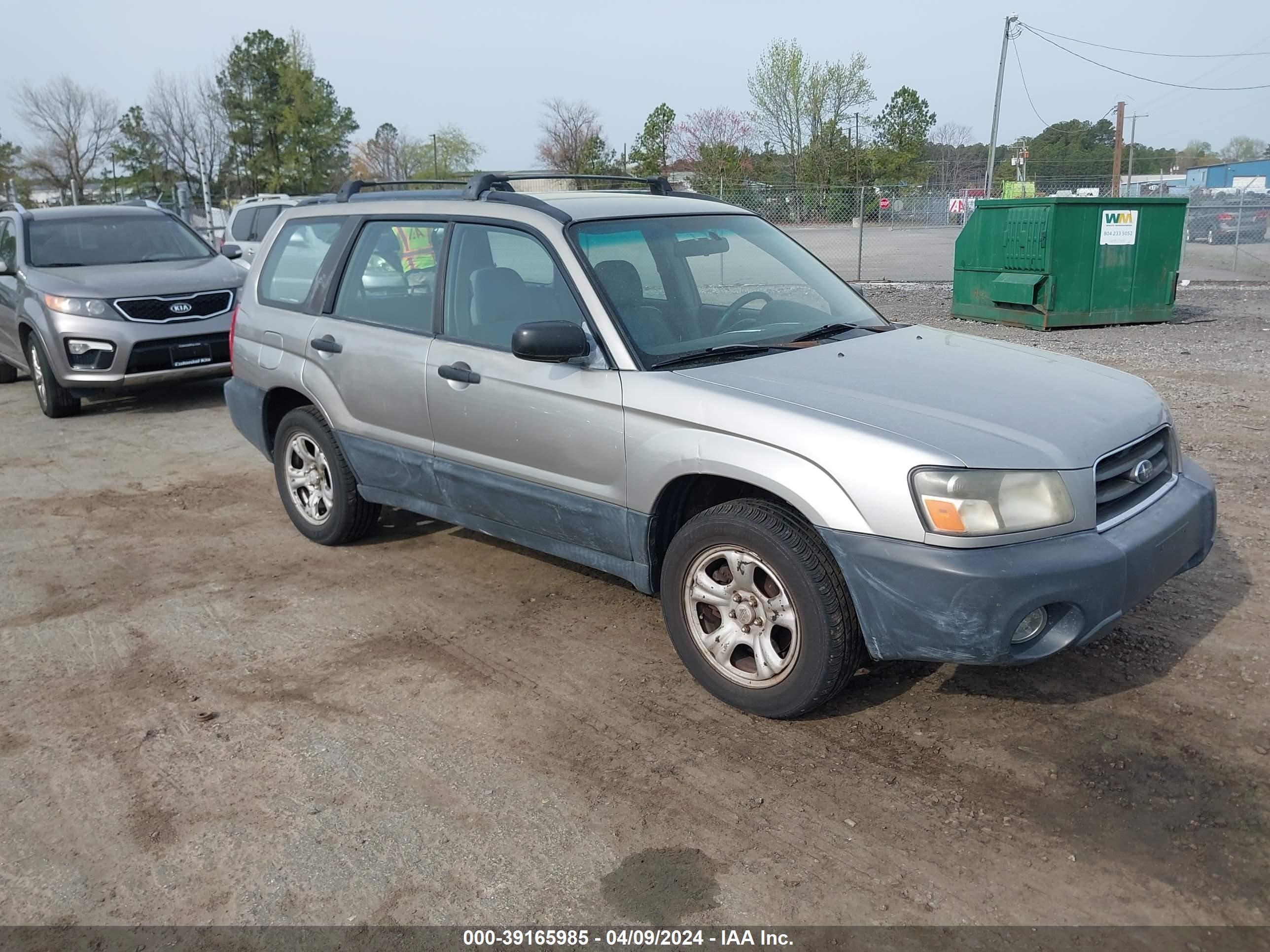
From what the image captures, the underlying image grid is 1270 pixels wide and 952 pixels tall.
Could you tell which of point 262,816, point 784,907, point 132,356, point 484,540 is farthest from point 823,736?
point 132,356

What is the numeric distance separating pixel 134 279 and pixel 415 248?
5.86 m

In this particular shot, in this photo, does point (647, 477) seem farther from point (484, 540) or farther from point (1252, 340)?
point (1252, 340)

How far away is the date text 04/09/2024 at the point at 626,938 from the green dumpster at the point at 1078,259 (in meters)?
11.7

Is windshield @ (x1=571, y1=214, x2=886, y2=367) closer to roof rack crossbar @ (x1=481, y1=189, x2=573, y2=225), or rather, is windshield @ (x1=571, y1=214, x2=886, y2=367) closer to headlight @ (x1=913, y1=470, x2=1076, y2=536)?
roof rack crossbar @ (x1=481, y1=189, x2=573, y2=225)

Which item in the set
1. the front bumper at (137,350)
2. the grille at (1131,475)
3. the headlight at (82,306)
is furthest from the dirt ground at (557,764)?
the headlight at (82,306)

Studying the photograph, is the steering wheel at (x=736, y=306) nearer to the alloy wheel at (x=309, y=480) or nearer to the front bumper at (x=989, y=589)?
the front bumper at (x=989, y=589)

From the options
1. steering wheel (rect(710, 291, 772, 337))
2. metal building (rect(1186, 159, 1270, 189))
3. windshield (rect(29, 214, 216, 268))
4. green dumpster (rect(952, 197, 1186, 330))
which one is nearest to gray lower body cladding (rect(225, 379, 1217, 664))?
steering wheel (rect(710, 291, 772, 337))

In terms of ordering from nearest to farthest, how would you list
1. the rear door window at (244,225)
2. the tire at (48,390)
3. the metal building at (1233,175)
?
the tire at (48,390)
the rear door window at (244,225)
the metal building at (1233,175)

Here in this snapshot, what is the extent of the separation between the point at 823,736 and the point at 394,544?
9.71 ft

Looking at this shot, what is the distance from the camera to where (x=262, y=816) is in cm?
323

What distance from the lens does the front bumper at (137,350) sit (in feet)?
29.9

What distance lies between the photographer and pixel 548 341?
3.89 meters

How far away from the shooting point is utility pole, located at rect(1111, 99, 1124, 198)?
29391mm

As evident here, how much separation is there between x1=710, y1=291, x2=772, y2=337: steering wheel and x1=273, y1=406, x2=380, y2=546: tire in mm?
2152
